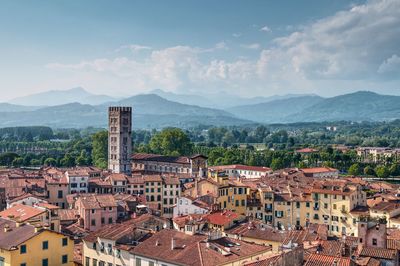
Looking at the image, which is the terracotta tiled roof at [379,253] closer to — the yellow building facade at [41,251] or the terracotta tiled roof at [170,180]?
the yellow building facade at [41,251]

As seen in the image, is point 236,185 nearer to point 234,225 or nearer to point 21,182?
point 234,225

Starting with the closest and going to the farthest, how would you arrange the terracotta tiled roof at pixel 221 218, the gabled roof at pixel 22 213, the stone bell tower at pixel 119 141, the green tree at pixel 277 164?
1. the gabled roof at pixel 22 213
2. the terracotta tiled roof at pixel 221 218
3. the stone bell tower at pixel 119 141
4. the green tree at pixel 277 164

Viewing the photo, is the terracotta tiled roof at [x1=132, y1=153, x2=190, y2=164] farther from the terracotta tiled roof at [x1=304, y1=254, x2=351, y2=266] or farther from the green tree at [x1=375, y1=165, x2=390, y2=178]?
the terracotta tiled roof at [x1=304, y1=254, x2=351, y2=266]

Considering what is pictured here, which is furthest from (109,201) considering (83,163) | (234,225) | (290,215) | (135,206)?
(83,163)

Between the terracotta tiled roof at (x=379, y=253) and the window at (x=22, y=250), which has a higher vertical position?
the window at (x=22, y=250)

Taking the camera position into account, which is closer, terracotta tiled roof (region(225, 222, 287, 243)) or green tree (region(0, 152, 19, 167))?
terracotta tiled roof (region(225, 222, 287, 243))

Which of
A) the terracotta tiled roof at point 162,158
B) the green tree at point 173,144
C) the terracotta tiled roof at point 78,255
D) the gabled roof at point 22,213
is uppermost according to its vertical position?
the green tree at point 173,144

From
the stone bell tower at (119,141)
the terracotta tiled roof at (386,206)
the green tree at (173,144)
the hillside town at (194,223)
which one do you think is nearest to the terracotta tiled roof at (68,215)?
the hillside town at (194,223)

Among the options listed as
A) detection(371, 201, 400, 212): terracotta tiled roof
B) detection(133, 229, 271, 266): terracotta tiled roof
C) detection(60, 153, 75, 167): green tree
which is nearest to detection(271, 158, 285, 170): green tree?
detection(60, 153, 75, 167): green tree

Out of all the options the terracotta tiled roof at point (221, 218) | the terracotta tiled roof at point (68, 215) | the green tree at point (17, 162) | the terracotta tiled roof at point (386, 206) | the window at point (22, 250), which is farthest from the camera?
the green tree at point (17, 162)
